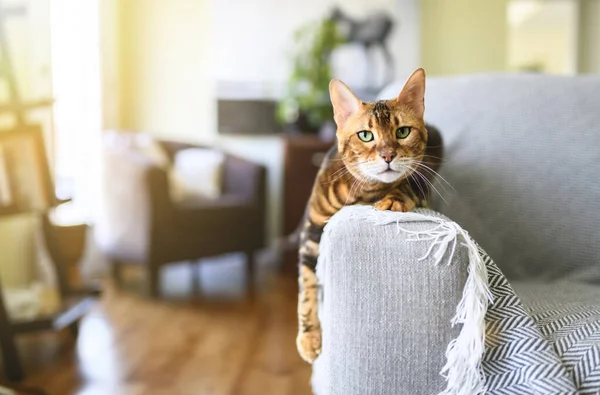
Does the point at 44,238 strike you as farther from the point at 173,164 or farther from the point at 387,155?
the point at 387,155

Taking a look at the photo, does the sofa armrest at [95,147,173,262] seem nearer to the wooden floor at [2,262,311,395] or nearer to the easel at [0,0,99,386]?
the wooden floor at [2,262,311,395]

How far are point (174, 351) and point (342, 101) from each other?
1423mm

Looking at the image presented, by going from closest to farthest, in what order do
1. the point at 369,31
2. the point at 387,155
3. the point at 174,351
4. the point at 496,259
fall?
1. the point at 387,155
2. the point at 496,259
3. the point at 174,351
4. the point at 369,31

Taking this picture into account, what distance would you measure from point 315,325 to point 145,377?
1031 millimetres

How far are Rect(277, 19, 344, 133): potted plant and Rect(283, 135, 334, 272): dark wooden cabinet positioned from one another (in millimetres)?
153

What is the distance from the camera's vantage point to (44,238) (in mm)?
2217

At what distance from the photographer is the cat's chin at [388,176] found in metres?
1.02

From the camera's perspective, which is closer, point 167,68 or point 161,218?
point 161,218

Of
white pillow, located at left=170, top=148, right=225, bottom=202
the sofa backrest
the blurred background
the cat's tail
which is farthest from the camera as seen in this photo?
the cat's tail

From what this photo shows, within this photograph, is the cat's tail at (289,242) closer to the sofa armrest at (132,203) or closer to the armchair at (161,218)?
the armchair at (161,218)

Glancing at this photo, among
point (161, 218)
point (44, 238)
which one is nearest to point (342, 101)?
point (44, 238)

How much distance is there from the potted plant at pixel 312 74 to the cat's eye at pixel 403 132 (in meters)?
2.22

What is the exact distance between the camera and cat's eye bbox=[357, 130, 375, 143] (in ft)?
3.35

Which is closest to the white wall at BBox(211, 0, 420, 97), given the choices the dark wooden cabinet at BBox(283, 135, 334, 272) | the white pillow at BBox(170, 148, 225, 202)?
the dark wooden cabinet at BBox(283, 135, 334, 272)
